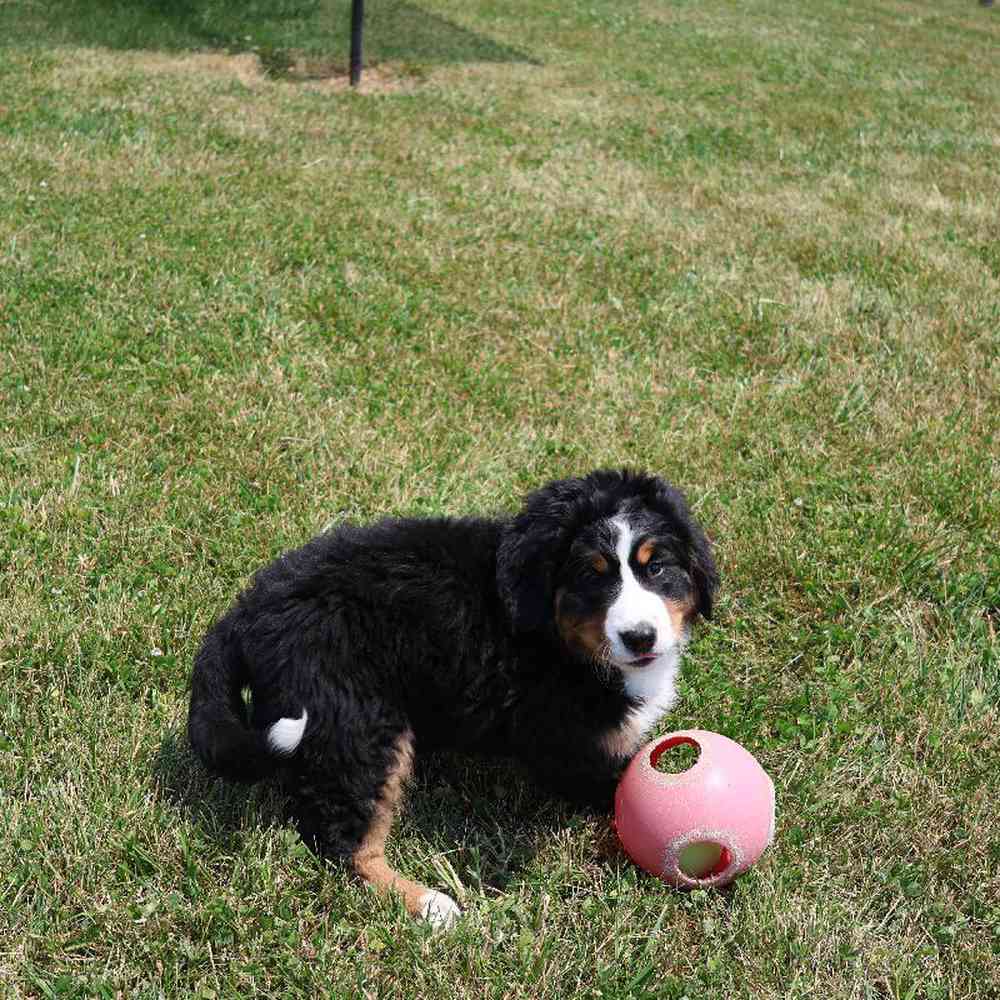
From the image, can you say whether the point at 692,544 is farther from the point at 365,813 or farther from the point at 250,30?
the point at 250,30

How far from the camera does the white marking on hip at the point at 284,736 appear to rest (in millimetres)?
2758

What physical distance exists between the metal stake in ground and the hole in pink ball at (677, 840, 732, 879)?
32.3 feet

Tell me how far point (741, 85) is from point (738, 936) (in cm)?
1198

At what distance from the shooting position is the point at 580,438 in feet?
17.0

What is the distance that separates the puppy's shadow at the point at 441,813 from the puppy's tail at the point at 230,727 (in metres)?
0.35

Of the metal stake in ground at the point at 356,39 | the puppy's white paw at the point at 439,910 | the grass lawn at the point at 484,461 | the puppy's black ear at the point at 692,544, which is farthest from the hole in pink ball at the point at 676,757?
the metal stake in ground at the point at 356,39

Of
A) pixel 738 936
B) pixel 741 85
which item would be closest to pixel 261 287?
pixel 738 936

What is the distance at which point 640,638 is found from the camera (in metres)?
2.81

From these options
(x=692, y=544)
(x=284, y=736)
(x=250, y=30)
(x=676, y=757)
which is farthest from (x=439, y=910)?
(x=250, y=30)

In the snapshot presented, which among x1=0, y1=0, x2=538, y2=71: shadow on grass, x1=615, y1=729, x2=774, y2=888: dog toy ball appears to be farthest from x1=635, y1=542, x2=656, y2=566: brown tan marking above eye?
x1=0, y1=0, x2=538, y2=71: shadow on grass

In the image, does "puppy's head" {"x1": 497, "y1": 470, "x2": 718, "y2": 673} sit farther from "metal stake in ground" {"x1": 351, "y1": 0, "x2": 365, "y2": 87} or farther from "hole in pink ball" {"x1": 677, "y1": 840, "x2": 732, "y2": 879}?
"metal stake in ground" {"x1": 351, "y1": 0, "x2": 365, "y2": 87}

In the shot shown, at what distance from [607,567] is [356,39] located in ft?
31.0

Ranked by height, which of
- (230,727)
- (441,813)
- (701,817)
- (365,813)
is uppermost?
(230,727)

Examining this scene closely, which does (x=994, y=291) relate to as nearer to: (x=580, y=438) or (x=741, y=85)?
(x=580, y=438)
